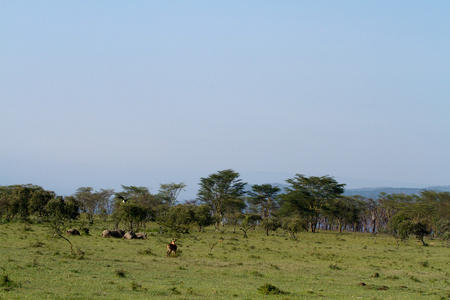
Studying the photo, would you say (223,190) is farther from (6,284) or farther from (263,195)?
(6,284)

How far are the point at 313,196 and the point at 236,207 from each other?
17.3 metres

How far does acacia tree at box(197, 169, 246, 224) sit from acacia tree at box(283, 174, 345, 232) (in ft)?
40.7

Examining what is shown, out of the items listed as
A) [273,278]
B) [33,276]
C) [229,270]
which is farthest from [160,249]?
[33,276]

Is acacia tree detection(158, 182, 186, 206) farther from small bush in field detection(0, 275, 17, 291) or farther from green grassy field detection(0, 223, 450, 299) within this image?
small bush in field detection(0, 275, 17, 291)

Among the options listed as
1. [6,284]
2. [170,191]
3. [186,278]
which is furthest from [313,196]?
[6,284]

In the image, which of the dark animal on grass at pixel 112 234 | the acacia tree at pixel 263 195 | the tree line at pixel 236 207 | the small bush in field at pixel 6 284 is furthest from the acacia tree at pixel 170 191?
the small bush in field at pixel 6 284

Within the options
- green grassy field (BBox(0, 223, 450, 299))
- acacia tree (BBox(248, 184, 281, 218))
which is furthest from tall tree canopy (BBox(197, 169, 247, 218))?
green grassy field (BBox(0, 223, 450, 299))

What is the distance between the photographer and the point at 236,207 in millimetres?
87562

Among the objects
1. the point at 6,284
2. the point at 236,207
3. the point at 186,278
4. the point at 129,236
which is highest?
the point at 236,207

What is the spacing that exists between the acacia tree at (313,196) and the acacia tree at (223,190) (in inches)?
489

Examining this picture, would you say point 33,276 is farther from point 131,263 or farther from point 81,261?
point 131,263

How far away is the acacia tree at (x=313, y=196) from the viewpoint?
7688cm

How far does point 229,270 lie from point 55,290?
10867 millimetres

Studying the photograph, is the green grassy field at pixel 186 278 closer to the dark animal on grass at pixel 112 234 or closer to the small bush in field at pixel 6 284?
the small bush in field at pixel 6 284
